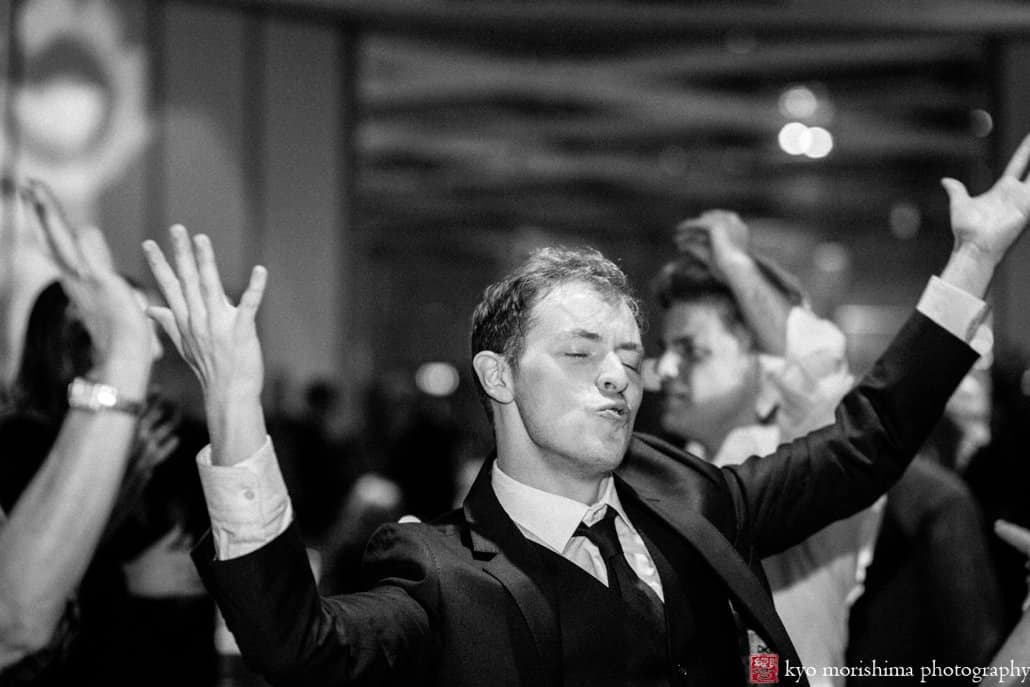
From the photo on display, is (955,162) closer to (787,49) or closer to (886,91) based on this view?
(886,91)

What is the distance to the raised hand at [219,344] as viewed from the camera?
1.37m

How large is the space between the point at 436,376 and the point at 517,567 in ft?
58.9

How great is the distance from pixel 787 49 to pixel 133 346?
8.70 m

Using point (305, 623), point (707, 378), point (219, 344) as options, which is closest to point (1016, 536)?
point (707, 378)

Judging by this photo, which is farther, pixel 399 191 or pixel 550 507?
pixel 399 191

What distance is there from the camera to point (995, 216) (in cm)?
188

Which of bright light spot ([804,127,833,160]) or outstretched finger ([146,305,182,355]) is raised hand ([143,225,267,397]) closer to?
outstretched finger ([146,305,182,355])

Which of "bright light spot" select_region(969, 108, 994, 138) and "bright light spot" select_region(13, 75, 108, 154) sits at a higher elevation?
"bright light spot" select_region(969, 108, 994, 138)

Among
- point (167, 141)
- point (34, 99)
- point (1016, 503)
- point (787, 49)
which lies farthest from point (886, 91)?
point (1016, 503)

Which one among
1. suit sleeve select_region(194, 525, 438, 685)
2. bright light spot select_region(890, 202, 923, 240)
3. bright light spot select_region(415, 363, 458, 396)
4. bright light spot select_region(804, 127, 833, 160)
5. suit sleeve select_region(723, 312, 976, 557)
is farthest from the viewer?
bright light spot select_region(415, 363, 458, 396)

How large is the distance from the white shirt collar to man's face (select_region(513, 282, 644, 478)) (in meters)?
0.04

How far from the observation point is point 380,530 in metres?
1.69

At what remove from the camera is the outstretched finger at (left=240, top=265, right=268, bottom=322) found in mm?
1402

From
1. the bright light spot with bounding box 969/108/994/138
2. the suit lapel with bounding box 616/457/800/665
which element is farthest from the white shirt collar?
the bright light spot with bounding box 969/108/994/138
